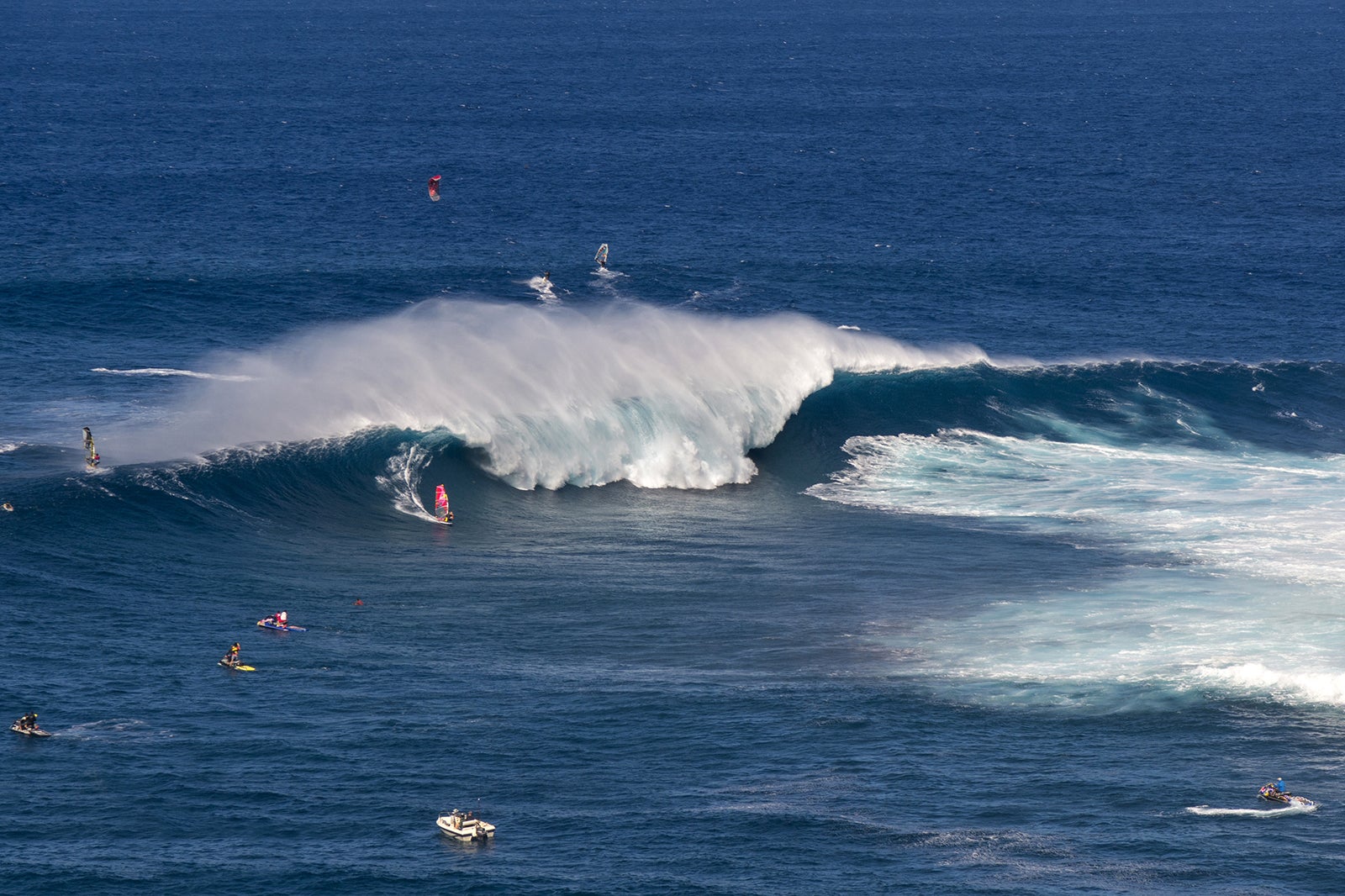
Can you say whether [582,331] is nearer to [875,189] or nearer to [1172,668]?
[1172,668]

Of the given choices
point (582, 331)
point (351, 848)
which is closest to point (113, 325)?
point (582, 331)

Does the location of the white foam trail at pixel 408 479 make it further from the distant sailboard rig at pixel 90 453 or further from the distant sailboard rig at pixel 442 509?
the distant sailboard rig at pixel 90 453

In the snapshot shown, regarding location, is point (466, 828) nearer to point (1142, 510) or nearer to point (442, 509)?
point (442, 509)

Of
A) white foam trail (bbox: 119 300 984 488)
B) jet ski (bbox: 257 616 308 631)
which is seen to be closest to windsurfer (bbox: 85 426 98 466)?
white foam trail (bbox: 119 300 984 488)

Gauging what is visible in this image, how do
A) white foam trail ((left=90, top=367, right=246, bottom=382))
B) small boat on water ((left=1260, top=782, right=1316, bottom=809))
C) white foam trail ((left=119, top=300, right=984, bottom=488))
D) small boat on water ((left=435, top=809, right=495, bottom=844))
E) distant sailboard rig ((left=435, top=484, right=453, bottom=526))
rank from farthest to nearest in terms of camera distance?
white foam trail ((left=90, top=367, right=246, bottom=382)) < white foam trail ((left=119, top=300, right=984, bottom=488)) < distant sailboard rig ((left=435, top=484, right=453, bottom=526)) < small boat on water ((left=1260, top=782, right=1316, bottom=809)) < small boat on water ((left=435, top=809, right=495, bottom=844))

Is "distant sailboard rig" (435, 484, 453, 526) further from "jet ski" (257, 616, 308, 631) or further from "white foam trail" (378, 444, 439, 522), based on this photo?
"jet ski" (257, 616, 308, 631)

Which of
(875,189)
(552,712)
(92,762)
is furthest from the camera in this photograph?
(875,189)

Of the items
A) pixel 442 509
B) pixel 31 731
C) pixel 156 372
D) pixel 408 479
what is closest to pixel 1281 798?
pixel 31 731
